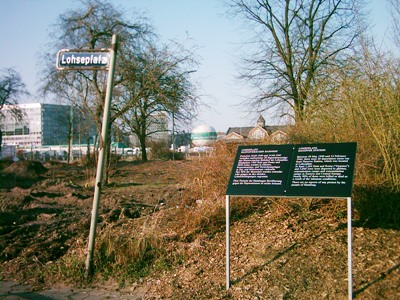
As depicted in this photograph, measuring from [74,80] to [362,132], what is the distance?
1400 cm

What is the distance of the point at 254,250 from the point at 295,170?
5.04ft

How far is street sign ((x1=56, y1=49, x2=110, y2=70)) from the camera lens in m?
6.42

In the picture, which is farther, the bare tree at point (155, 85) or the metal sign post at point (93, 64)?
the bare tree at point (155, 85)

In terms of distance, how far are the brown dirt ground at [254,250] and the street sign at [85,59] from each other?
9.05 feet

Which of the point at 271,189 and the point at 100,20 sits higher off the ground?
the point at 100,20

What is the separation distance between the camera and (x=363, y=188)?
6.45 meters

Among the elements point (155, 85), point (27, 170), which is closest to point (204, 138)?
point (155, 85)

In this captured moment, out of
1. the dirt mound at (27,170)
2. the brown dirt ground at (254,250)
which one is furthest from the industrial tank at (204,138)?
the dirt mound at (27,170)

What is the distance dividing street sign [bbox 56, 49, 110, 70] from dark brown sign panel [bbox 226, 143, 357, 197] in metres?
2.31

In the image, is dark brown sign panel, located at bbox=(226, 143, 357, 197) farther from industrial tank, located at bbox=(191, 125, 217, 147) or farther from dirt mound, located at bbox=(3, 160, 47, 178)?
dirt mound, located at bbox=(3, 160, 47, 178)

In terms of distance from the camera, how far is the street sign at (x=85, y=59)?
21.1 ft

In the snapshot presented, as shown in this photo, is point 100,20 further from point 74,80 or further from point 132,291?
point 132,291

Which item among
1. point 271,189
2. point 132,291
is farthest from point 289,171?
point 132,291

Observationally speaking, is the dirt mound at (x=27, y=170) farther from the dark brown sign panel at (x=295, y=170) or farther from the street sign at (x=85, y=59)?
the dark brown sign panel at (x=295, y=170)
